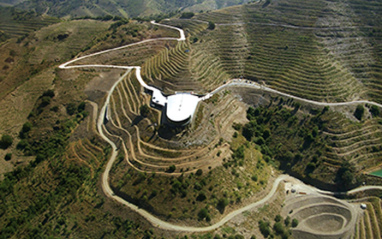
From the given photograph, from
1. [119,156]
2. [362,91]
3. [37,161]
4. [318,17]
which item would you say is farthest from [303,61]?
[37,161]

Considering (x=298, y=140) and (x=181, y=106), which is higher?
(x=181, y=106)

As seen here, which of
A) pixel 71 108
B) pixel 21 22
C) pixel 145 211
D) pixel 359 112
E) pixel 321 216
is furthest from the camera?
pixel 21 22

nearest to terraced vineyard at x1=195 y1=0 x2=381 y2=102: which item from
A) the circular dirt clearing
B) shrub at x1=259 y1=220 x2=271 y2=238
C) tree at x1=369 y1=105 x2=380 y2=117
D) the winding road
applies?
the winding road

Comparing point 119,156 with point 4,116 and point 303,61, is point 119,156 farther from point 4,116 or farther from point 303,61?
point 303,61

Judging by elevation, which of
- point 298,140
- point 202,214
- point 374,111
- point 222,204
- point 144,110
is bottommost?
point 298,140

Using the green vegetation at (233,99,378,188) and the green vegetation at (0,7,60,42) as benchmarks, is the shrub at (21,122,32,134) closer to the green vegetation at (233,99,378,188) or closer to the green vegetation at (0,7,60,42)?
the green vegetation at (233,99,378,188)

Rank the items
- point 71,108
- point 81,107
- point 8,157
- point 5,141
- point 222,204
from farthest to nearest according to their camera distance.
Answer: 1. point 81,107
2. point 71,108
3. point 5,141
4. point 8,157
5. point 222,204

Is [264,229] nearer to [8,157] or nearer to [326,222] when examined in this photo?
[326,222]

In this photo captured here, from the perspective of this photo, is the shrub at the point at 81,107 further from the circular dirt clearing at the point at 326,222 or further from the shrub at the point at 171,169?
the circular dirt clearing at the point at 326,222

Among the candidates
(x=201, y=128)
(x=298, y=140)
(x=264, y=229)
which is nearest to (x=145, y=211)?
(x=264, y=229)
